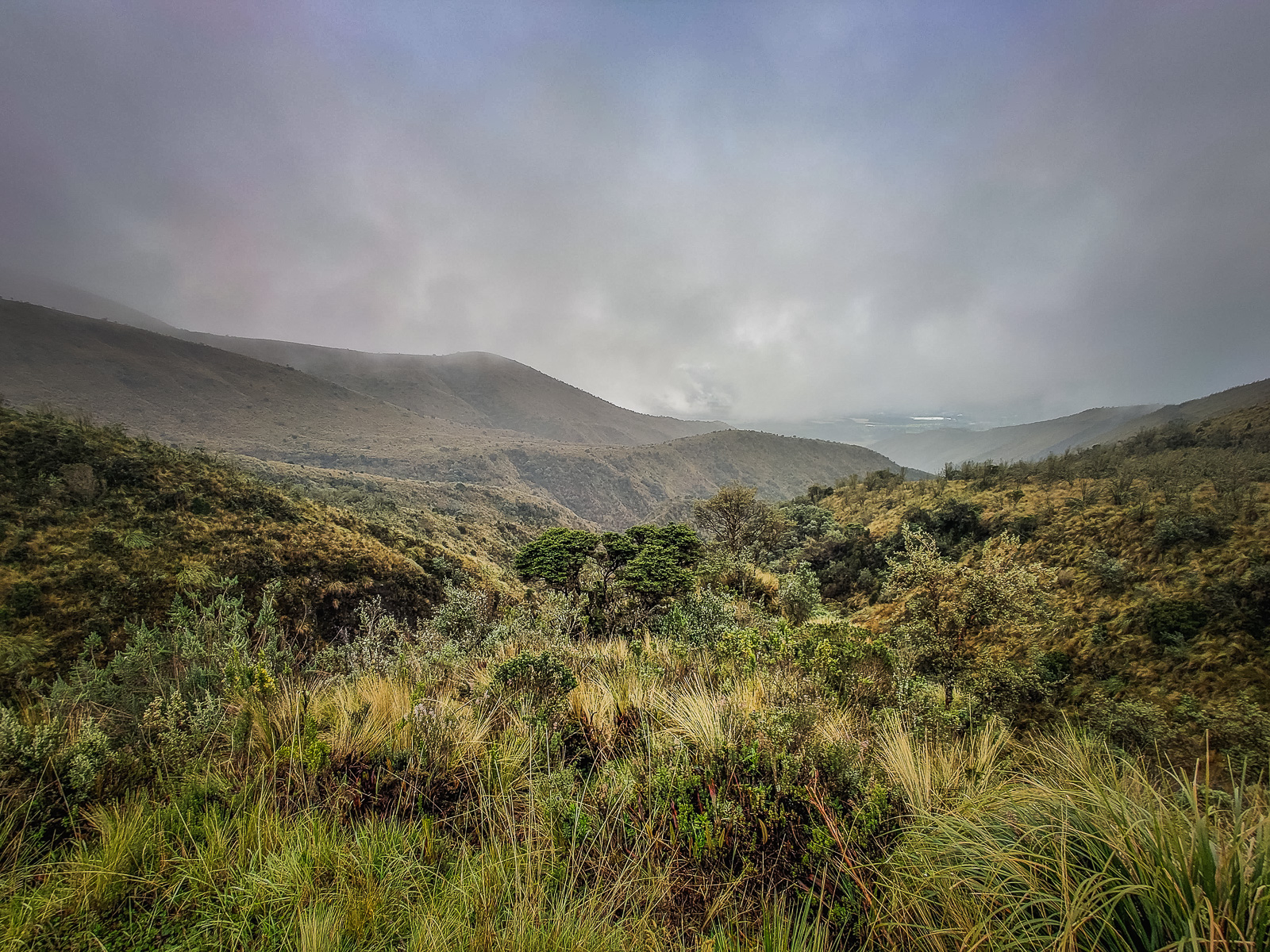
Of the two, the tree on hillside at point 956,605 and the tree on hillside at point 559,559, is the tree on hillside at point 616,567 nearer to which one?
the tree on hillside at point 559,559

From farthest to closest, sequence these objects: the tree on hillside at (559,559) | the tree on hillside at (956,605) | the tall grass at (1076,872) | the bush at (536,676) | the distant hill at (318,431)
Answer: the distant hill at (318,431), the tree on hillside at (559,559), the tree on hillside at (956,605), the bush at (536,676), the tall grass at (1076,872)

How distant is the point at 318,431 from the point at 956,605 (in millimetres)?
164375

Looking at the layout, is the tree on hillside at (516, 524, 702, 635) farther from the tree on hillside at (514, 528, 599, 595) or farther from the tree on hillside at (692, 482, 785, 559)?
the tree on hillside at (692, 482, 785, 559)

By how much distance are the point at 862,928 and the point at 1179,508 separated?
75.4ft

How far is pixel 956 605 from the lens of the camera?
306 inches

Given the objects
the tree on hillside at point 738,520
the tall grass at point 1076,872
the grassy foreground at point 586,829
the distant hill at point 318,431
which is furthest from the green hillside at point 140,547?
the distant hill at point 318,431

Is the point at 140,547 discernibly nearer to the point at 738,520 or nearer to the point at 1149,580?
the point at 738,520

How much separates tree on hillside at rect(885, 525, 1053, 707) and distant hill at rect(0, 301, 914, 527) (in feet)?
335

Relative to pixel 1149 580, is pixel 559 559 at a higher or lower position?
lower

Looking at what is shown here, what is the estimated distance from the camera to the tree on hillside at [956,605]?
7410 millimetres

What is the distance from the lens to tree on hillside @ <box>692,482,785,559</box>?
2980 centimetres

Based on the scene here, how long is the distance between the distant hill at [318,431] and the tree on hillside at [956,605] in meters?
102

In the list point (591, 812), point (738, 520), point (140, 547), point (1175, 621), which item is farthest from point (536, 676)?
point (738, 520)

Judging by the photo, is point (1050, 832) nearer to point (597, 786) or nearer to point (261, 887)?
point (597, 786)
